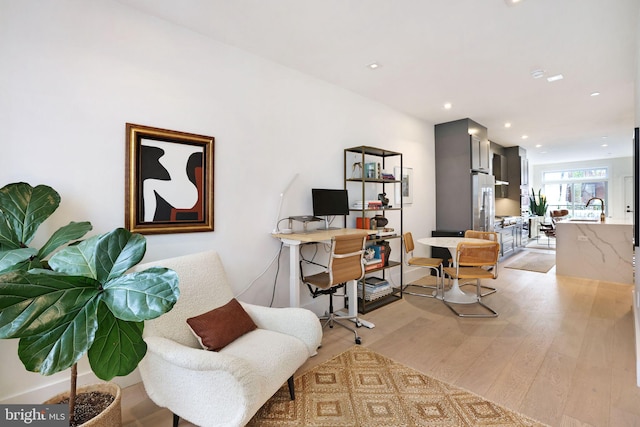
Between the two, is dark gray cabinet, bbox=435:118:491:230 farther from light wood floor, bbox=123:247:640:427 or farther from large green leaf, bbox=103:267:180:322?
large green leaf, bbox=103:267:180:322

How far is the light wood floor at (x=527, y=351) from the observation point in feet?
6.27

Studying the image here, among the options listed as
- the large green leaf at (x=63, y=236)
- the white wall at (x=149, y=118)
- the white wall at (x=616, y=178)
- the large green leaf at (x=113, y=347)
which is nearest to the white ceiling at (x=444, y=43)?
the white wall at (x=149, y=118)

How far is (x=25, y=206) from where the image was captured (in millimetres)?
1640

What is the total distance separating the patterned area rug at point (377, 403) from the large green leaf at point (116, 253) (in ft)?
4.07

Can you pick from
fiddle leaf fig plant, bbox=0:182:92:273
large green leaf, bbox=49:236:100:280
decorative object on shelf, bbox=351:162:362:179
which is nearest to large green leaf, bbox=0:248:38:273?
fiddle leaf fig plant, bbox=0:182:92:273

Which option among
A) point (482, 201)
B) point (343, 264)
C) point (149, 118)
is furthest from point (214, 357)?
point (482, 201)

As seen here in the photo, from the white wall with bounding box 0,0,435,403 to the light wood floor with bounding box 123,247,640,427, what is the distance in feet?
3.82

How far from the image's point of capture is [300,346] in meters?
1.92

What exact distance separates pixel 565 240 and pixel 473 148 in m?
2.30

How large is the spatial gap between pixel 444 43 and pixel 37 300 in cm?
328

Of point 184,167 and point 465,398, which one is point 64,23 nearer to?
point 184,167

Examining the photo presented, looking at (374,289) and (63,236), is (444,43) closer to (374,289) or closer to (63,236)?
(374,289)

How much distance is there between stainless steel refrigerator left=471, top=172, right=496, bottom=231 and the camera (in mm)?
5188

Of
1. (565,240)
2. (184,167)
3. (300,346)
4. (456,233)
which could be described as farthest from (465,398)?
(565,240)
